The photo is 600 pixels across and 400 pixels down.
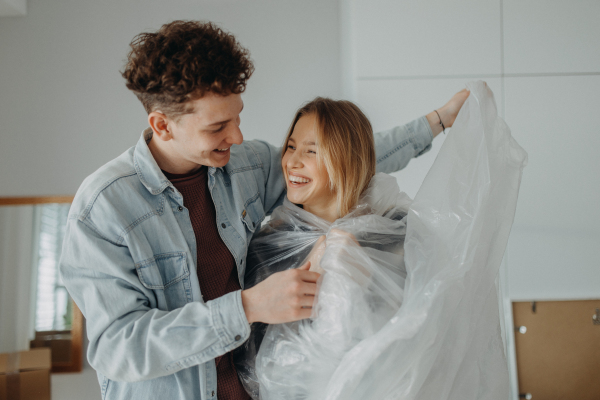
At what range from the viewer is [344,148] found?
3.09 feet

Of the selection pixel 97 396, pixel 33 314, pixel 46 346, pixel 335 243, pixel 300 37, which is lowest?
pixel 97 396

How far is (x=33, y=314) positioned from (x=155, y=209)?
148 cm

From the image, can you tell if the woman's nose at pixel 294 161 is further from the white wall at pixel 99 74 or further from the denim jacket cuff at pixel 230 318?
the white wall at pixel 99 74

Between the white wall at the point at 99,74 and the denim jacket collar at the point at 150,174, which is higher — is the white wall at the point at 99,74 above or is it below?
above

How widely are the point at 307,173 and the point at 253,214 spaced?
17 centimetres

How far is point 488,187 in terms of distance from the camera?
0.80m

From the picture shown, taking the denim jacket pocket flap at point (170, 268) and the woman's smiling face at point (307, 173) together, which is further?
the woman's smiling face at point (307, 173)

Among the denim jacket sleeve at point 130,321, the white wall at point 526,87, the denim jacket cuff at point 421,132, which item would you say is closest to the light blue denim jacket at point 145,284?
the denim jacket sleeve at point 130,321

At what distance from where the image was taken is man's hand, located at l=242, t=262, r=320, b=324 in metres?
0.70

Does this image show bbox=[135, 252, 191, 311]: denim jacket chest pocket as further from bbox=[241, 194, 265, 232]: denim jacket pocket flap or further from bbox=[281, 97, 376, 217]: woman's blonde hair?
bbox=[281, 97, 376, 217]: woman's blonde hair

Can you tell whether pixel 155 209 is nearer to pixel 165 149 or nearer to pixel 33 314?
pixel 165 149

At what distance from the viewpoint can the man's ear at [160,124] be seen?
2.65 ft

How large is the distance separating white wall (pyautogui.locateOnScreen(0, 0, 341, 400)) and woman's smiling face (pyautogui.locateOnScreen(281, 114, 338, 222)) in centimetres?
102

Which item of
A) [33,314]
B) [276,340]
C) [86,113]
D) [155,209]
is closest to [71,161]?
[86,113]
